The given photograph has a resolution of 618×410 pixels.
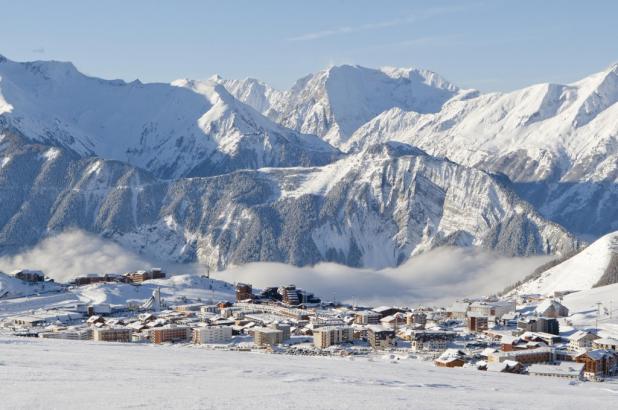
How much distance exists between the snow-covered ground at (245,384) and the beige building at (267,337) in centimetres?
3910

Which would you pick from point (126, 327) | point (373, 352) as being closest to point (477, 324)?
point (373, 352)

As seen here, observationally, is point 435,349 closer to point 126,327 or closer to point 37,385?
point 126,327

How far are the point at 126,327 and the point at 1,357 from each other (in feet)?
A: 253

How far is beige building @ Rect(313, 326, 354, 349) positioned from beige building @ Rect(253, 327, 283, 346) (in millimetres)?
5549

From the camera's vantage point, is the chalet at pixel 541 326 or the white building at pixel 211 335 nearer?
the white building at pixel 211 335

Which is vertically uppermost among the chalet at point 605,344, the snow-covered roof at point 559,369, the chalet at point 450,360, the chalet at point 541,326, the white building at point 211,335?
the chalet at point 541,326

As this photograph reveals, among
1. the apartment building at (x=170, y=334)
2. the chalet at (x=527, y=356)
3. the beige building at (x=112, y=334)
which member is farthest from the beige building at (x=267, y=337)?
the chalet at (x=527, y=356)

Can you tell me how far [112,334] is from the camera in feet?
539

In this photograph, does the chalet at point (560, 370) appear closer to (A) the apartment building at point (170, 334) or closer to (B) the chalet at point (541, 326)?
(B) the chalet at point (541, 326)

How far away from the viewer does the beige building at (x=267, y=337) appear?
157 meters

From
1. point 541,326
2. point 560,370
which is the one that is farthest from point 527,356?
point 541,326

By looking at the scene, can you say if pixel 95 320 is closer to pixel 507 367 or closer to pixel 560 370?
pixel 507 367

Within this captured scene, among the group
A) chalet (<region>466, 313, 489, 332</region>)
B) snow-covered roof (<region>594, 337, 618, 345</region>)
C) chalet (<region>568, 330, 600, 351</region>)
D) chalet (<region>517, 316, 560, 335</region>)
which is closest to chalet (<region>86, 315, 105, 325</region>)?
chalet (<region>466, 313, 489, 332</region>)

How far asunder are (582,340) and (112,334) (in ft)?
225
